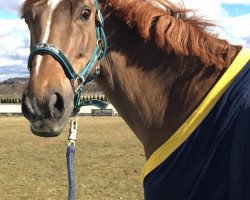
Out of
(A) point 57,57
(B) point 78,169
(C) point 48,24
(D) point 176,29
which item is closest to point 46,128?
(A) point 57,57

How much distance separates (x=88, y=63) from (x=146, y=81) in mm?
483

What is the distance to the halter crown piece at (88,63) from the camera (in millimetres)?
2963

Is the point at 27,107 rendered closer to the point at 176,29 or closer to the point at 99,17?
the point at 99,17

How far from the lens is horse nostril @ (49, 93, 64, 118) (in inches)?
112

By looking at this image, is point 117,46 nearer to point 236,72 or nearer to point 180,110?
point 180,110

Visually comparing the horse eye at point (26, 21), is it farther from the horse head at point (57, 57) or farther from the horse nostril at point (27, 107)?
the horse nostril at point (27, 107)

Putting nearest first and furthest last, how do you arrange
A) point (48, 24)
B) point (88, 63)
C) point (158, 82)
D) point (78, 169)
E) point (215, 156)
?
point (215, 156)
point (48, 24)
point (88, 63)
point (158, 82)
point (78, 169)

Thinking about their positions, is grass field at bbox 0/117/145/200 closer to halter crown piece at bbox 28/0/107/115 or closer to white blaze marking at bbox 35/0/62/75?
halter crown piece at bbox 28/0/107/115

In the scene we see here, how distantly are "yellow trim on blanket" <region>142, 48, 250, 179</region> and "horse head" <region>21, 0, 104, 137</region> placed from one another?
0.69 m

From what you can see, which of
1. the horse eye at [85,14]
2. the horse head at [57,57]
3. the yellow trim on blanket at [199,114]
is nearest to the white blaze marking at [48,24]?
the horse head at [57,57]

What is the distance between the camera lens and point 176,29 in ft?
10.6

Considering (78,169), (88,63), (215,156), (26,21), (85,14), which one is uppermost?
(85,14)

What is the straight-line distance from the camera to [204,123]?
291 centimetres

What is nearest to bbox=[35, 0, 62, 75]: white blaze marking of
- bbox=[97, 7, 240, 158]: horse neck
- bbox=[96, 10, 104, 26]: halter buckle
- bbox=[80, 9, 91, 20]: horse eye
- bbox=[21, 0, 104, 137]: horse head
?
bbox=[21, 0, 104, 137]: horse head
